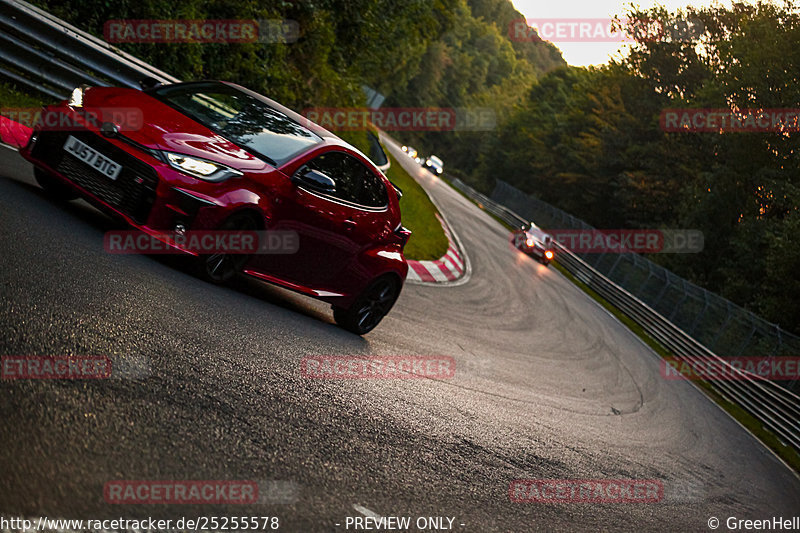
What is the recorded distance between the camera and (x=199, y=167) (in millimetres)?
6457

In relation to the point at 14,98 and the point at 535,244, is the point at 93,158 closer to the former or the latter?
the point at 14,98

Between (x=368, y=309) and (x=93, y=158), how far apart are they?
3169mm

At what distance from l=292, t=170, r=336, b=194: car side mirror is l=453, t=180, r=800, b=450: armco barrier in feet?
43.5

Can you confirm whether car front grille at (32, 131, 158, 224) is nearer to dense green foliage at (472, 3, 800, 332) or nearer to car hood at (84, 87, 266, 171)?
car hood at (84, 87, 266, 171)

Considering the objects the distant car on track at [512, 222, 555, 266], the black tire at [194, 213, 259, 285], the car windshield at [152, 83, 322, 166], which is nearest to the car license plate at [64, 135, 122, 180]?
the black tire at [194, 213, 259, 285]

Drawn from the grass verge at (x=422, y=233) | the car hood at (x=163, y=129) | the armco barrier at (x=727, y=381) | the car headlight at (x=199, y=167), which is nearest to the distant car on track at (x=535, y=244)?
the armco barrier at (x=727, y=381)

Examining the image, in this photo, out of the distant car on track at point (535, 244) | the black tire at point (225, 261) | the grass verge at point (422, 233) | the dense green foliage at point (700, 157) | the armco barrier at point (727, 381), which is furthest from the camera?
the dense green foliage at point (700, 157)

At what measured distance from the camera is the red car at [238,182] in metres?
6.35

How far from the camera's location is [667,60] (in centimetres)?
5759

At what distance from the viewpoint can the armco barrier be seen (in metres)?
17.1

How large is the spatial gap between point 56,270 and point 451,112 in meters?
114

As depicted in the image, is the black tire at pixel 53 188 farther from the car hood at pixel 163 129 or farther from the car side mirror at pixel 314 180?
the car side mirror at pixel 314 180

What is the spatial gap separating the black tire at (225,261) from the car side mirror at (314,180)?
0.61 metres

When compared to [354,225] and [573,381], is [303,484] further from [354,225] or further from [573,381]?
[573,381]
